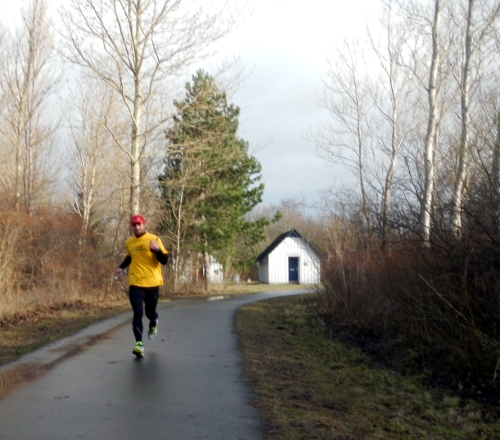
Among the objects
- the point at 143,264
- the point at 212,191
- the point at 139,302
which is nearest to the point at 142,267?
the point at 143,264

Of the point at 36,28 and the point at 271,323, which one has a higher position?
the point at 36,28

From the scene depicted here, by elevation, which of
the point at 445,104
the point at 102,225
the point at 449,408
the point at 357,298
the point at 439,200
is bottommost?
the point at 449,408

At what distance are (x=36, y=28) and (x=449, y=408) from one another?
32.5 metres

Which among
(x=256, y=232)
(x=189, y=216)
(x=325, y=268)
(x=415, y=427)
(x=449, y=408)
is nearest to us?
(x=415, y=427)

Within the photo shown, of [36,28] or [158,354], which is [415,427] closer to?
[158,354]

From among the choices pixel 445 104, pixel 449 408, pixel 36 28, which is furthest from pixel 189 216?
pixel 449 408

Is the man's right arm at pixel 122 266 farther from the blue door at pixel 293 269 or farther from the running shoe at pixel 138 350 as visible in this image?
the blue door at pixel 293 269

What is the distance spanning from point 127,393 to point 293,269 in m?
60.5

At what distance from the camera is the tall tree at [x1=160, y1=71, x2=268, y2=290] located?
33938 millimetres

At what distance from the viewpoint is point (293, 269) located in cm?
6775

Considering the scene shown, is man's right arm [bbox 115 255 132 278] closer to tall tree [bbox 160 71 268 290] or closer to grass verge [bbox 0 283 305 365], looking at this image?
grass verge [bbox 0 283 305 365]

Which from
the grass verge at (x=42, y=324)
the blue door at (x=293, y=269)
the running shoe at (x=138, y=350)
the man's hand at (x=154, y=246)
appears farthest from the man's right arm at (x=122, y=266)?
the blue door at (x=293, y=269)

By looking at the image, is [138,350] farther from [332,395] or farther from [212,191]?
[212,191]

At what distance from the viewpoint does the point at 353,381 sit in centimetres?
927
